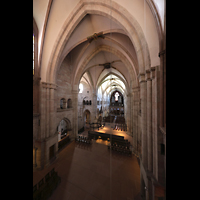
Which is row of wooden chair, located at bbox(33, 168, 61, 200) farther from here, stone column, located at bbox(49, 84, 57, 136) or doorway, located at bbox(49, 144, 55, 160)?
stone column, located at bbox(49, 84, 57, 136)

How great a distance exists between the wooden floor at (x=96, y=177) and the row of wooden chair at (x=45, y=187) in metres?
0.17

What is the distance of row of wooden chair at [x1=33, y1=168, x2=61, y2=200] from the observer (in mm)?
2820

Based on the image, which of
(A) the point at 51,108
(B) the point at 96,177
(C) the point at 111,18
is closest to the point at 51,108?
(A) the point at 51,108

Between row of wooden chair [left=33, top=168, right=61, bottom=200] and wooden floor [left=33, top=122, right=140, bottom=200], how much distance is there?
17cm

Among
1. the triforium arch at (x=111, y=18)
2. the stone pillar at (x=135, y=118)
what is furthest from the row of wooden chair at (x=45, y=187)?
the triforium arch at (x=111, y=18)

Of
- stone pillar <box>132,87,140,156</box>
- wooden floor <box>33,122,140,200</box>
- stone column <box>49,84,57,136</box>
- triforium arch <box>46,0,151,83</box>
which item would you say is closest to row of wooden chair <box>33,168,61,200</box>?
wooden floor <box>33,122,140,200</box>

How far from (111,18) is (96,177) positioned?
7.12 meters

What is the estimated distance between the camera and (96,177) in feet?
11.6
